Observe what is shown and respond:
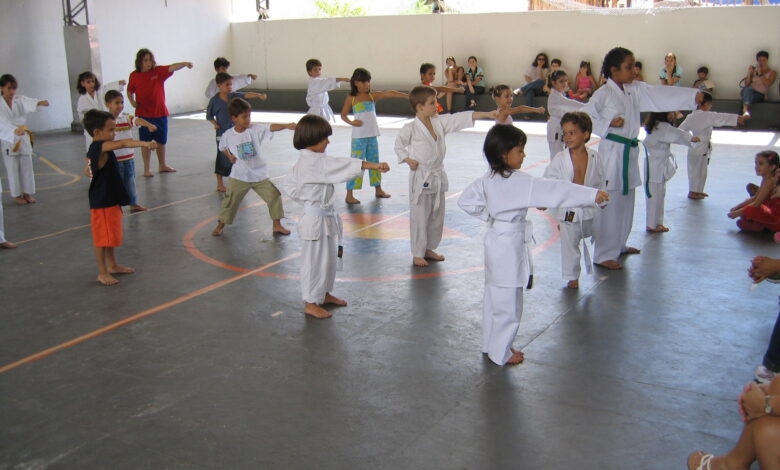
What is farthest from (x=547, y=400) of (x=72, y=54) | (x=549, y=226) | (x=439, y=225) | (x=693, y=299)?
(x=72, y=54)

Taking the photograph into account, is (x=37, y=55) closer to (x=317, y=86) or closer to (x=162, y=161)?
(x=162, y=161)

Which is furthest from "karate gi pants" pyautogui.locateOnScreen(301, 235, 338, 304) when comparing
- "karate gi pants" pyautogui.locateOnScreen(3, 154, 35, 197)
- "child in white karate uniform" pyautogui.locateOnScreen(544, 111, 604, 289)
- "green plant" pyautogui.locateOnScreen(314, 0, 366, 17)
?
"green plant" pyautogui.locateOnScreen(314, 0, 366, 17)

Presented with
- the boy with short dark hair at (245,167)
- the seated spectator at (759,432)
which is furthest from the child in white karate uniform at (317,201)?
the seated spectator at (759,432)

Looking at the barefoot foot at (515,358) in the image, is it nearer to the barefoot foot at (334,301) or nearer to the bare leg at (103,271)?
the barefoot foot at (334,301)

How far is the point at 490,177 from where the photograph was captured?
13.6ft

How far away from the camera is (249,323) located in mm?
4934

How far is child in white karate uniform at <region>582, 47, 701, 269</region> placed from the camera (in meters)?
5.92

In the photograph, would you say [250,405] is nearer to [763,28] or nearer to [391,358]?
[391,358]

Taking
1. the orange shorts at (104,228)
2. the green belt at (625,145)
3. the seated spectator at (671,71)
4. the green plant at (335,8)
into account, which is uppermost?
the green plant at (335,8)

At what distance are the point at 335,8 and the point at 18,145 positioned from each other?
1916 centimetres

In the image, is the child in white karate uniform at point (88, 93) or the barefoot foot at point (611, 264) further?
the child in white karate uniform at point (88, 93)

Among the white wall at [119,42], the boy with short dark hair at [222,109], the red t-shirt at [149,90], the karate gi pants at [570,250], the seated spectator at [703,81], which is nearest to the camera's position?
the karate gi pants at [570,250]

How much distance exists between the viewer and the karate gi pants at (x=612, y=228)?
5.91 meters

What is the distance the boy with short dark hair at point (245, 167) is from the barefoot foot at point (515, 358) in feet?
11.5
